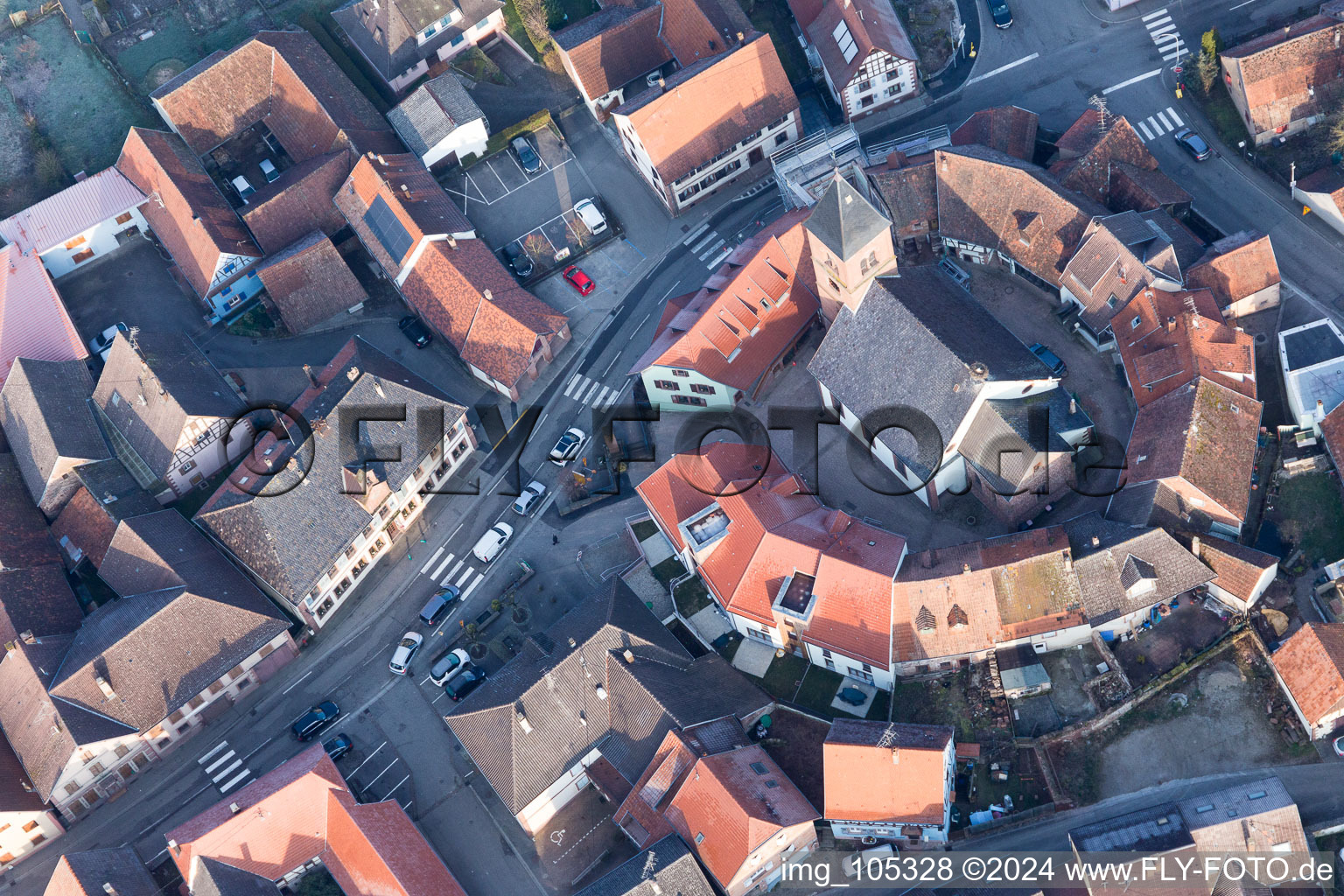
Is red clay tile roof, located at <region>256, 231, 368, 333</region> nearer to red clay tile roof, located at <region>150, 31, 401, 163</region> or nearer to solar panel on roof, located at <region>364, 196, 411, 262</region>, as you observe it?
solar panel on roof, located at <region>364, 196, 411, 262</region>

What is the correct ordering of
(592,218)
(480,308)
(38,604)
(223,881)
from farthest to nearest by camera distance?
(592,218) → (480,308) → (38,604) → (223,881)

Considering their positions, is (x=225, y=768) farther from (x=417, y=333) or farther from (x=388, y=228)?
(x=388, y=228)

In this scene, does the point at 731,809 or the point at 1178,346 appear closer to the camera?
the point at 731,809

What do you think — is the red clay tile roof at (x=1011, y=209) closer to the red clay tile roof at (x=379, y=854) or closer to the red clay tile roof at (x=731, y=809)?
the red clay tile roof at (x=731, y=809)

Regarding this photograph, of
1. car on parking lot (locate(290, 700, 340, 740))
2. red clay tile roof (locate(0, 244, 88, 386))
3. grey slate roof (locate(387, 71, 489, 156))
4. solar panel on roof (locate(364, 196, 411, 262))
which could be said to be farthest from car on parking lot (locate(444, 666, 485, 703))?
grey slate roof (locate(387, 71, 489, 156))

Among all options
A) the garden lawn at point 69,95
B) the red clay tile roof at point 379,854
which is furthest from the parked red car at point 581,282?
the red clay tile roof at point 379,854

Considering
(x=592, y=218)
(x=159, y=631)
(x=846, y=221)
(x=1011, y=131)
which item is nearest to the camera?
(x=846, y=221)

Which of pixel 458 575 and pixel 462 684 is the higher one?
pixel 458 575

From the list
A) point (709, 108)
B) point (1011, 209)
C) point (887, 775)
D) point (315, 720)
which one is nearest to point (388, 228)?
point (709, 108)
